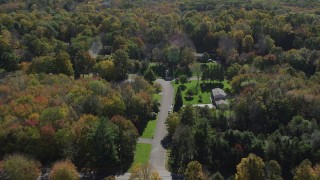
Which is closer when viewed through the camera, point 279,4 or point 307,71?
point 307,71

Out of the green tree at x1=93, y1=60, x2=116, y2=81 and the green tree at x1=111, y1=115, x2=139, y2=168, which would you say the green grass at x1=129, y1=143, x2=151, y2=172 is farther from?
the green tree at x1=93, y1=60, x2=116, y2=81

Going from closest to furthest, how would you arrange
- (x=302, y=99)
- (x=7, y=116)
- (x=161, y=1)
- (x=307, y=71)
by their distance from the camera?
(x=7, y=116), (x=302, y=99), (x=307, y=71), (x=161, y=1)

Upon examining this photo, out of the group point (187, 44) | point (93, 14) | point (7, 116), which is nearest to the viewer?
point (7, 116)

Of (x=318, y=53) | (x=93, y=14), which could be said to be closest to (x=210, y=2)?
(x=93, y=14)

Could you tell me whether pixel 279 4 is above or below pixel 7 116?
below

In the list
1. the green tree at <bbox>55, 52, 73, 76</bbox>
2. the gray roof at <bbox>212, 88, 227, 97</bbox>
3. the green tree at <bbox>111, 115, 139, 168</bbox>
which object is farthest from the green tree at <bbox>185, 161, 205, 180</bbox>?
the green tree at <bbox>55, 52, 73, 76</bbox>

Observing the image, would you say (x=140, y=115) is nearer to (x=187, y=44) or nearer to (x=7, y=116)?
(x=7, y=116)

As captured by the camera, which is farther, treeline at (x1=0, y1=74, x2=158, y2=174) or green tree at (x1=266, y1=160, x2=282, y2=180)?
treeline at (x1=0, y1=74, x2=158, y2=174)
